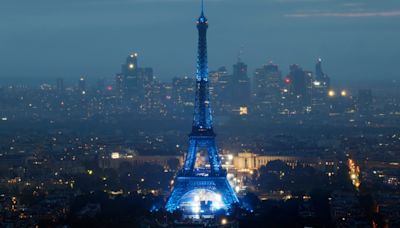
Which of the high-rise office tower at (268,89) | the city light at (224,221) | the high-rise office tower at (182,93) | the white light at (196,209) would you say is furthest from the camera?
the high-rise office tower at (268,89)

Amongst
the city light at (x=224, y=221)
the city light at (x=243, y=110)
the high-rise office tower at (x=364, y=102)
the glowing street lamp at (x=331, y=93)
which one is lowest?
the city light at (x=224, y=221)

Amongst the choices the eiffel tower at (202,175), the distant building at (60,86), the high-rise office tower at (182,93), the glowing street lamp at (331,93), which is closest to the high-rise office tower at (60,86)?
the distant building at (60,86)

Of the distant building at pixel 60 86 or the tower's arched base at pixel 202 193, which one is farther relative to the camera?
the distant building at pixel 60 86

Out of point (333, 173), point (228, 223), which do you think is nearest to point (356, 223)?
point (228, 223)

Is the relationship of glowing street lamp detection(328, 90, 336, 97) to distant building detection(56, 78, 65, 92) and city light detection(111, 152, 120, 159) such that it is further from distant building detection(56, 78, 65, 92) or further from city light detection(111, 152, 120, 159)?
city light detection(111, 152, 120, 159)

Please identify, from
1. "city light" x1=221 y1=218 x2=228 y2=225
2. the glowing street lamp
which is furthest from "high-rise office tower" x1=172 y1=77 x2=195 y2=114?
"city light" x1=221 y1=218 x2=228 y2=225

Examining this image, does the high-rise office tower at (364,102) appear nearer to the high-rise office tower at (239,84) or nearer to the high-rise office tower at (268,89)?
the high-rise office tower at (268,89)

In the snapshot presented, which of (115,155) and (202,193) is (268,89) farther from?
(202,193)

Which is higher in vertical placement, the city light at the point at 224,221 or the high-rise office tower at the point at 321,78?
the high-rise office tower at the point at 321,78

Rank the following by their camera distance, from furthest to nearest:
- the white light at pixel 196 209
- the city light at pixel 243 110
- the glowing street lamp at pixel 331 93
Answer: the glowing street lamp at pixel 331 93
the city light at pixel 243 110
the white light at pixel 196 209
